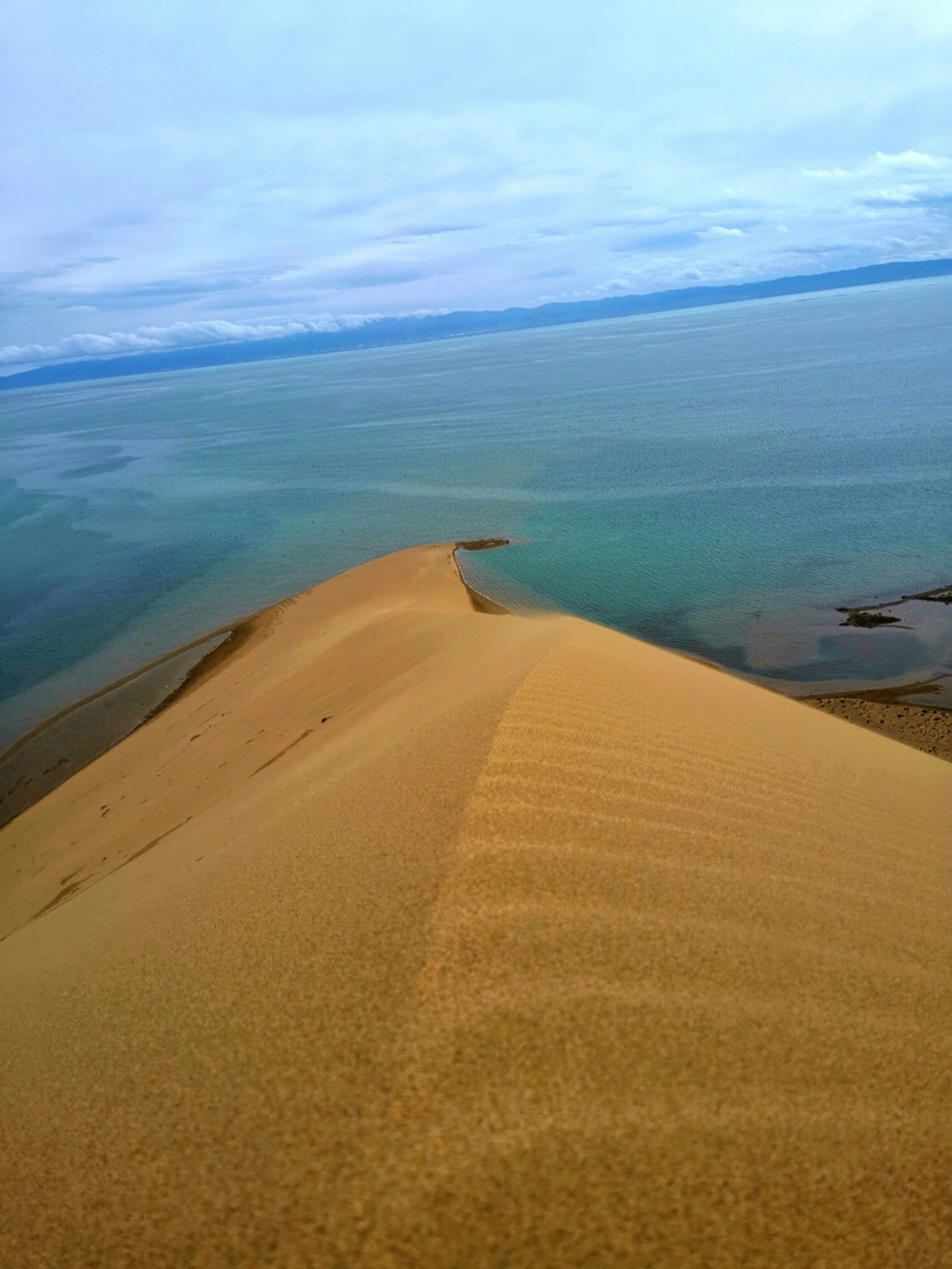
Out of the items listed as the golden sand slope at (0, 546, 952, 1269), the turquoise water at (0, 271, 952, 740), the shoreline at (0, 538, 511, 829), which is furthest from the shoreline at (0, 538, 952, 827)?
the golden sand slope at (0, 546, 952, 1269)

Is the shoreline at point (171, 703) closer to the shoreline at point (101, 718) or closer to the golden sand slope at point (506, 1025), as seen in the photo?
the shoreline at point (101, 718)

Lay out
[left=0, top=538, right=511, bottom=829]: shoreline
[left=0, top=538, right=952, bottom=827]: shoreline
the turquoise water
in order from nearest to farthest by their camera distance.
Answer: [left=0, top=538, right=952, bottom=827]: shoreline
[left=0, top=538, right=511, bottom=829]: shoreline
the turquoise water

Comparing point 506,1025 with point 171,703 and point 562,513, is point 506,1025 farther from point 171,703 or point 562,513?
point 562,513

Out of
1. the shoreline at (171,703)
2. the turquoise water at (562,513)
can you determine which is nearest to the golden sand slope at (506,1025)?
the shoreline at (171,703)

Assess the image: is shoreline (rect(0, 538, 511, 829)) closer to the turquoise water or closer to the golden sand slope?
the turquoise water

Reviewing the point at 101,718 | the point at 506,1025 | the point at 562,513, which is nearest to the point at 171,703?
the point at 101,718

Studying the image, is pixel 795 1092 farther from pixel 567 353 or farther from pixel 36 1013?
pixel 567 353

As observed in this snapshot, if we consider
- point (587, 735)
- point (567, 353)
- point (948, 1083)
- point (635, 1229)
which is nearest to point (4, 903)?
point (587, 735)
